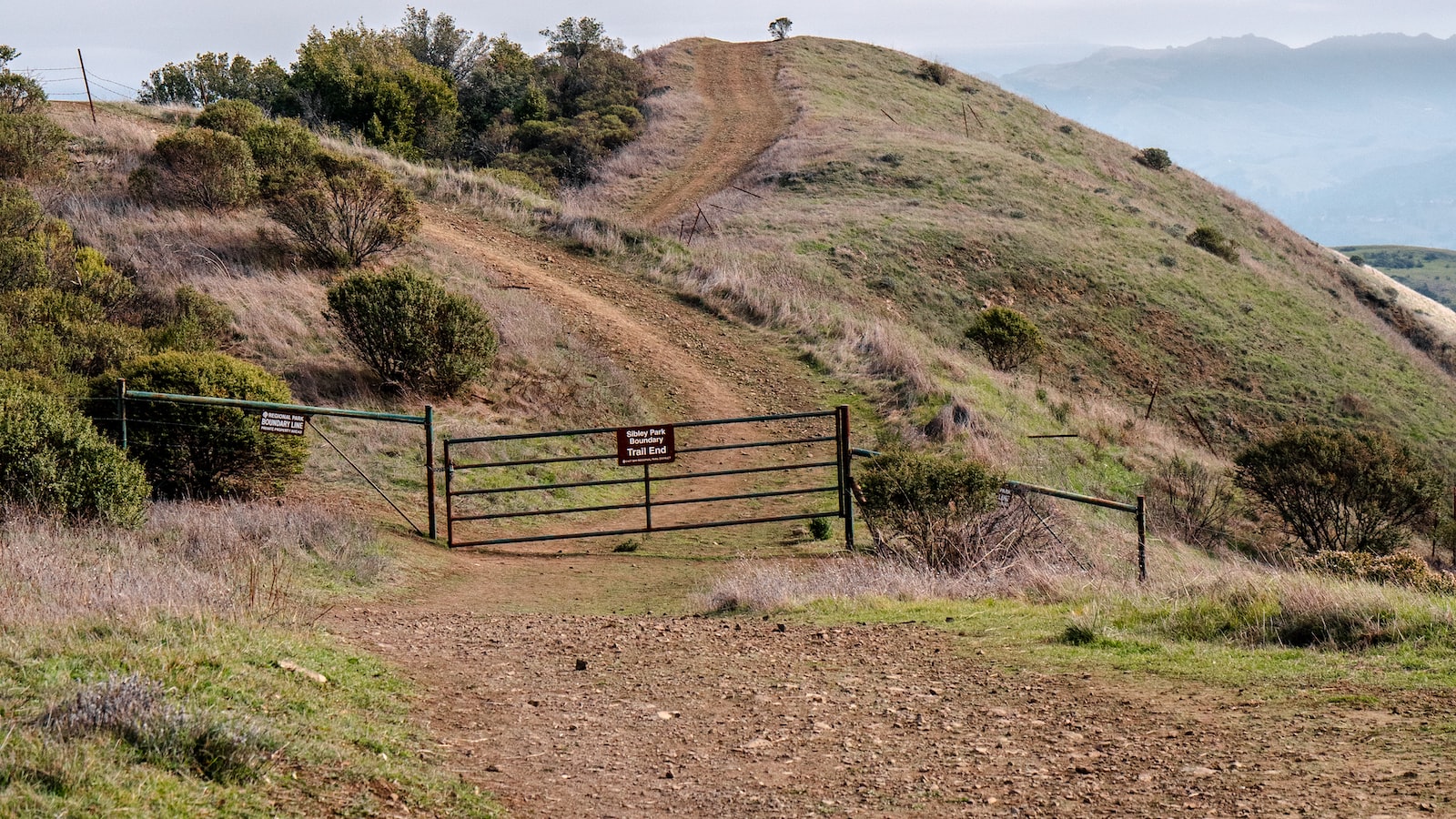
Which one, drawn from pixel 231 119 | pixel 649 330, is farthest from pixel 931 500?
pixel 231 119

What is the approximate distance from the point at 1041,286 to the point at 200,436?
26.8m

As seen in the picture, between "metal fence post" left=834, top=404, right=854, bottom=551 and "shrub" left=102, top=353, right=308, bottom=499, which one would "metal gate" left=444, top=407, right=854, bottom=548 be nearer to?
"metal fence post" left=834, top=404, right=854, bottom=551

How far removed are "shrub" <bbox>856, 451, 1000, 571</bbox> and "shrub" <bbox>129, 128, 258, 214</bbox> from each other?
53.4 feet

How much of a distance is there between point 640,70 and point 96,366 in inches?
1720

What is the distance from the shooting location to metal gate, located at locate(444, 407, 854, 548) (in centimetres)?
1304

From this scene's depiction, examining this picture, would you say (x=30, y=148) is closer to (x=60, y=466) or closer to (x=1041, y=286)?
(x=60, y=466)

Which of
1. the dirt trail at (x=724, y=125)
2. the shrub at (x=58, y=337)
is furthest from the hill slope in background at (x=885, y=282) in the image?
the shrub at (x=58, y=337)

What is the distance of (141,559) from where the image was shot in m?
8.75

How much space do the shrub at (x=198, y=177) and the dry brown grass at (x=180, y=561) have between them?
12599 mm

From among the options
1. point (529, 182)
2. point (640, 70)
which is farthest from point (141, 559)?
point (640, 70)

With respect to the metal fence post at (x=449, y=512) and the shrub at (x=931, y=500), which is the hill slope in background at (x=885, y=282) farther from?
the shrub at (x=931, y=500)

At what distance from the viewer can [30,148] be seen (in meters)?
22.8

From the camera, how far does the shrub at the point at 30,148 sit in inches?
885

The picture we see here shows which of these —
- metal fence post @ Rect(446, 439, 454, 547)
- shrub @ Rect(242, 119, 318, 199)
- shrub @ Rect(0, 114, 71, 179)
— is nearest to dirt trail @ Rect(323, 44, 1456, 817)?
metal fence post @ Rect(446, 439, 454, 547)
